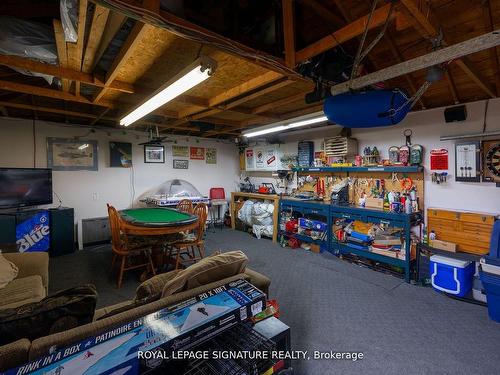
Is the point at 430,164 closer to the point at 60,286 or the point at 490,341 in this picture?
the point at 490,341

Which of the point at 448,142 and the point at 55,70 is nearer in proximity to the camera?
the point at 55,70

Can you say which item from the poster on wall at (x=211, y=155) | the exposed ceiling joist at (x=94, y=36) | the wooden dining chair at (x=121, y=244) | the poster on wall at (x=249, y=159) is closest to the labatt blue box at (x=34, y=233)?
the wooden dining chair at (x=121, y=244)

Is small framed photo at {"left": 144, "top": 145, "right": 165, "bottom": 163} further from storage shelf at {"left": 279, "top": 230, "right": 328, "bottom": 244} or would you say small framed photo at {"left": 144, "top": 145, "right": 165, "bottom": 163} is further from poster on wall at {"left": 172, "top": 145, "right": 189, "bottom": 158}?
storage shelf at {"left": 279, "top": 230, "right": 328, "bottom": 244}

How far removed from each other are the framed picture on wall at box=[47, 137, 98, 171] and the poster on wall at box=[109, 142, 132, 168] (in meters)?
0.30

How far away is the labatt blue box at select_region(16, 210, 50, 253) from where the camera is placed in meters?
3.96

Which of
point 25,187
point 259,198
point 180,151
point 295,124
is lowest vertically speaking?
point 259,198

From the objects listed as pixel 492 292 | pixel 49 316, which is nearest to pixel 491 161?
pixel 492 292

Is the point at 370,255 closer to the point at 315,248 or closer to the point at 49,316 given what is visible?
the point at 315,248

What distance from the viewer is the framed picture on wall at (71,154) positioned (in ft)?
15.4

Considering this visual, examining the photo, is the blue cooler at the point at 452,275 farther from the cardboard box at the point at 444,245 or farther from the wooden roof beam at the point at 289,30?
the wooden roof beam at the point at 289,30

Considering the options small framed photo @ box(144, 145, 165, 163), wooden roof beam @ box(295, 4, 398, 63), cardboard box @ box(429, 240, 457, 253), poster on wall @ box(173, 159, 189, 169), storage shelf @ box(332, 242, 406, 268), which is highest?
wooden roof beam @ box(295, 4, 398, 63)

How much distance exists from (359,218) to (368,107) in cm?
188

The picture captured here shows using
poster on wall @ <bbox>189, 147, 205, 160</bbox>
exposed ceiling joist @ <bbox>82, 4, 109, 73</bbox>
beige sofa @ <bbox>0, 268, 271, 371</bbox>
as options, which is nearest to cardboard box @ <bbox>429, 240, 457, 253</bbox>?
beige sofa @ <bbox>0, 268, 271, 371</bbox>

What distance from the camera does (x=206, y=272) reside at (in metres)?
1.60
